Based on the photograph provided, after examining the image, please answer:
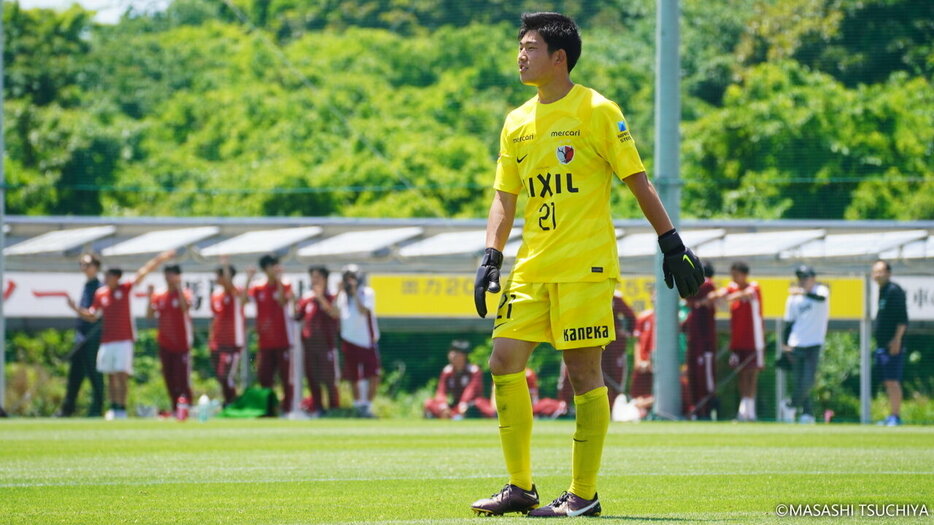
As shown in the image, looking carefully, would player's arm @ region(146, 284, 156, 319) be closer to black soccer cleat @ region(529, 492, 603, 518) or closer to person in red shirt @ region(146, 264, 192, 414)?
person in red shirt @ region(146, 264, 192, 414)

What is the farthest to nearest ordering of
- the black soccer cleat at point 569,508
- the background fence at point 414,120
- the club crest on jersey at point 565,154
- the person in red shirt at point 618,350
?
the background fence at point 414,120
the person in red shirt at point 618,350
the club crest on jersey at point 565,154
the black soccer cleat at point 569,508

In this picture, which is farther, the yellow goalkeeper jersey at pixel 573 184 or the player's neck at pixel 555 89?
the player's neck at pixel 555 89

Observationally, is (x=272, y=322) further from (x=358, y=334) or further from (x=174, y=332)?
(x=174, y=332)

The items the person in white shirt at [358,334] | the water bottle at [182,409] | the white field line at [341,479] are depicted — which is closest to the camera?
the white field line at [341,479]

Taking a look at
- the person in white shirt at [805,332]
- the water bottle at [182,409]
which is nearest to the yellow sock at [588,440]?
the person in white shirt at [805,332]

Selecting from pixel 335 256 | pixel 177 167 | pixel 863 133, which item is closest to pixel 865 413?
pixel 335 256

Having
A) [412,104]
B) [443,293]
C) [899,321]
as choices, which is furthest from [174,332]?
[412,104]

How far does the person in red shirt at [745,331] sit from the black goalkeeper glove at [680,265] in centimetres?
1043

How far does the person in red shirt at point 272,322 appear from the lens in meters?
17.6

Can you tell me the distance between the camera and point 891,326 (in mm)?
15852

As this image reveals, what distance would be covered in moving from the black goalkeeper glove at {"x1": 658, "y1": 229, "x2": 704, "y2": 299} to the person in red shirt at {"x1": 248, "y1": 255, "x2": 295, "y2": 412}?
11833 mm

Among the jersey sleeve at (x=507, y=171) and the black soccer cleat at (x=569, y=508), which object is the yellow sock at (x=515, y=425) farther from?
the jersey sleeve at (x=507, y=171)

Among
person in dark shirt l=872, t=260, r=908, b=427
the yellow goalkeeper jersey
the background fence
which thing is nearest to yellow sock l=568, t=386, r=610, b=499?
the yellow goalkeeper jersey

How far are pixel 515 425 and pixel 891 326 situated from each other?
10383mm
